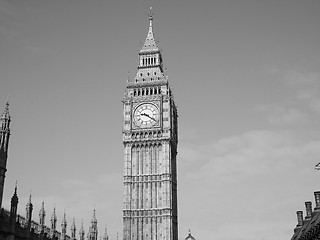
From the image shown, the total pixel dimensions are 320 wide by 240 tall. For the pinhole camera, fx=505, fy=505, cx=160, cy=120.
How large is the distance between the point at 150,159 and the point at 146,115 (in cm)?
703

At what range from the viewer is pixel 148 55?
86125mm

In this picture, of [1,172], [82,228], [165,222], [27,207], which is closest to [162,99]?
[165,222]

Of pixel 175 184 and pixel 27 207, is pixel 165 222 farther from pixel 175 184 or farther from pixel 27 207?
pixel 27 207

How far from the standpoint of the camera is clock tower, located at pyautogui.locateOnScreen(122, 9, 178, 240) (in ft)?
244

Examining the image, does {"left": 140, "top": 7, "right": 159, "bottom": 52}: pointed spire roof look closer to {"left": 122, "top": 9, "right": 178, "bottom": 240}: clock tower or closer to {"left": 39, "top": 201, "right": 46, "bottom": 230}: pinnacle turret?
{"left": 122, "top": 9, "right": 178, "bottom": 240}: clock tower

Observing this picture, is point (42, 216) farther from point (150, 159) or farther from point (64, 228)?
point (150, 159)

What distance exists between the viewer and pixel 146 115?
79500mm

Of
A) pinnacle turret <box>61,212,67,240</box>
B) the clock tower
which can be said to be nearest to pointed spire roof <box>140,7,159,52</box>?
the clock tower

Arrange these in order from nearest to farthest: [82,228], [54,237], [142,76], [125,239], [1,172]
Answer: [1,172] < [54,237] < [82,228] < [125,239] < [142,76]

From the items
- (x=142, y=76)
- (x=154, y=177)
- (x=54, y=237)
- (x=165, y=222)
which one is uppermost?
(x=142, y=76)

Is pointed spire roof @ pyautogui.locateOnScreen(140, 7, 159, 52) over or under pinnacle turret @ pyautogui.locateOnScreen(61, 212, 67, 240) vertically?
over

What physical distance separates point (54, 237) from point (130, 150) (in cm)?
2555

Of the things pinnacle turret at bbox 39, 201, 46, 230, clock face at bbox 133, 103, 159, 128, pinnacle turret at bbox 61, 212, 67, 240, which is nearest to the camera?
pinnacle turret at bbox 39, 201, 46, 230

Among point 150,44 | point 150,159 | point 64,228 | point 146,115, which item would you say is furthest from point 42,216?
point 150,44
